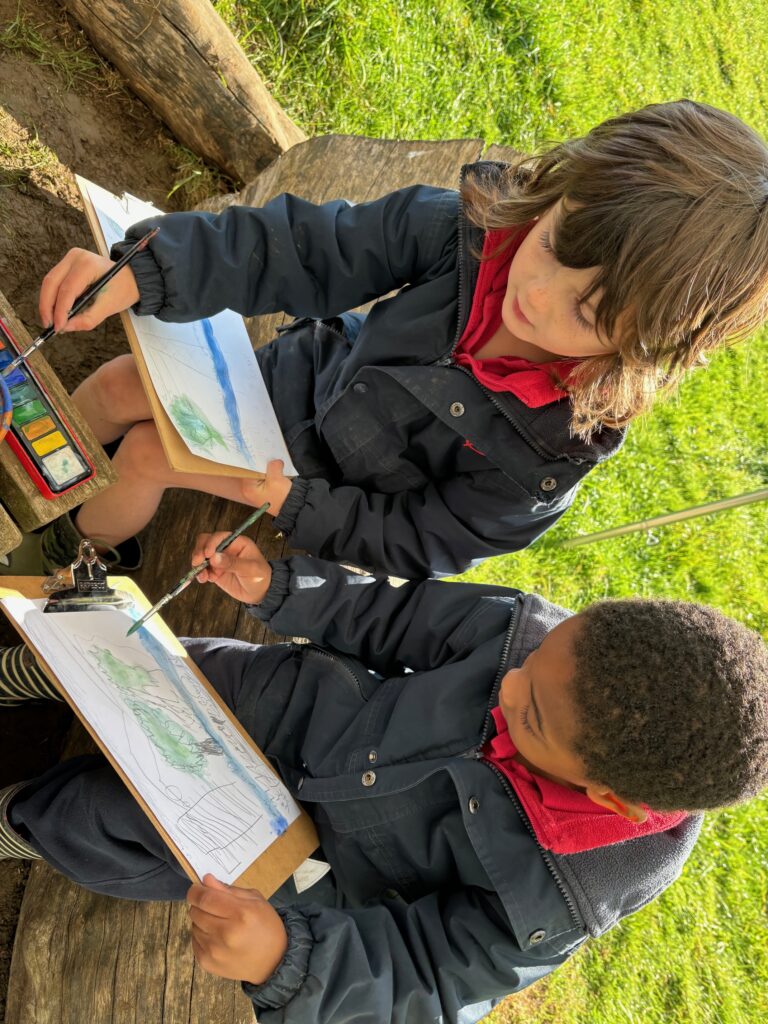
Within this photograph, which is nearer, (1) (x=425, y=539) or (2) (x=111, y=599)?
(2) (x=111, y=599)

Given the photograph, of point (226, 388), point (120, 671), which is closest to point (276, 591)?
point (120, 671)

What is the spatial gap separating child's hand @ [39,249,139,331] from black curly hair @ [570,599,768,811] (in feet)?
3.35

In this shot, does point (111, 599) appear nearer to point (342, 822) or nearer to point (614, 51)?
point (342, 822)

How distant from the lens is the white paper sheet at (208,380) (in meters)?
1.64

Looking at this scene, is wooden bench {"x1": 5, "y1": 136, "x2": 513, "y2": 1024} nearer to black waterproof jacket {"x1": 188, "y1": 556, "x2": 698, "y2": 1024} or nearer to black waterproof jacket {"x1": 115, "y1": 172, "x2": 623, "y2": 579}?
black waterproof jacket {"x1": 188, "y1": 556, "x2": 698, "y2": 1024}

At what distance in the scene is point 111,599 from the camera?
4.96 feet

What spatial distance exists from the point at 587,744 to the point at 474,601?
46cm

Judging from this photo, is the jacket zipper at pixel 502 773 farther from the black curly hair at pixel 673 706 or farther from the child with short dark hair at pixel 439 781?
the black curly hair at pixel 673 706

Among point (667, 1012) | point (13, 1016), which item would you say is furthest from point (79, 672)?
point (667, 1012)

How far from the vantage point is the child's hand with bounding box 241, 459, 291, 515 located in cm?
175

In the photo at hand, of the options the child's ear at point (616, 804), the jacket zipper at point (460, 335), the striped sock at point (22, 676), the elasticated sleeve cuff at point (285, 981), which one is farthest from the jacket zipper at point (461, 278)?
the elasticated sleeve cuff at point (285, 981)

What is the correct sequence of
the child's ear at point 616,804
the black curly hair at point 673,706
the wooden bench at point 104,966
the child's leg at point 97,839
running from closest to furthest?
1. the black curly hair at point 673,706
2. the child's ear at point 616,804
3. the child's leg at point 97,839
4. the wooden bench at point 104,966

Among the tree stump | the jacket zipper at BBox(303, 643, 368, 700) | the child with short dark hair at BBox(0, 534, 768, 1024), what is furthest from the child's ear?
the tree stump

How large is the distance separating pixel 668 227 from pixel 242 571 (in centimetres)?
98
